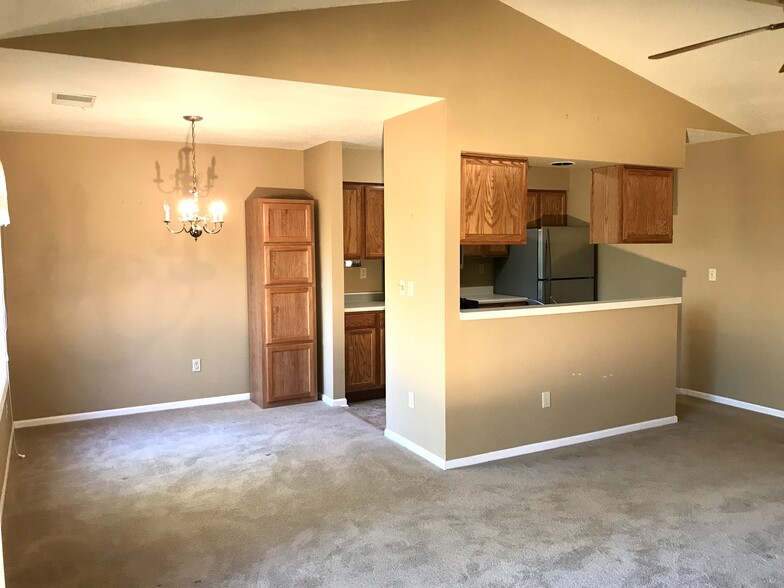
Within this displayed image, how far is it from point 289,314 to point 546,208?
Result: 9.97 feet

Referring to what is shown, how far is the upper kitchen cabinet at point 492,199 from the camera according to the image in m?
4.08

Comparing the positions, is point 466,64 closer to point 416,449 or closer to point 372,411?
point 416,449

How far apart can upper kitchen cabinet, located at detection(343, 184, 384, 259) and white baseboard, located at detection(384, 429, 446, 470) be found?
192cm

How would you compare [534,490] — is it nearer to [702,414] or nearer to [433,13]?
[702,414]

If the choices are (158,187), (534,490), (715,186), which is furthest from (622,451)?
(158,187)

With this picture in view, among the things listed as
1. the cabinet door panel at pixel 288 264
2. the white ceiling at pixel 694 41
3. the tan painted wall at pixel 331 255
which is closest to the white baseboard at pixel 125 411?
the tan painted wall at pixel 331 255

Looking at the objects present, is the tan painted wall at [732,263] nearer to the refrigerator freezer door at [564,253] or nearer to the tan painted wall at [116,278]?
the refrigerator freezer door at [564,253]

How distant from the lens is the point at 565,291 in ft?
20.8

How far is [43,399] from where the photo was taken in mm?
5090

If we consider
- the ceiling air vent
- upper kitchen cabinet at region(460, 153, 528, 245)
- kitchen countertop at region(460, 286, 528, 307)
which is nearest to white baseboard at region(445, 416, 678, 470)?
upper kitchen cabinet at region(460, 153, 528, 245)

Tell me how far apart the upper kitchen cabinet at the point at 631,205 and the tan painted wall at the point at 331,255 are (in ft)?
7.15

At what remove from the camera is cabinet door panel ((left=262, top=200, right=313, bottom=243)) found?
5.46 meters

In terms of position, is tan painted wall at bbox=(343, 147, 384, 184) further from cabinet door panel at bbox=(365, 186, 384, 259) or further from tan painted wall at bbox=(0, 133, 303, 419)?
tan painted wall at bbox=(0, 133, 303, 419)

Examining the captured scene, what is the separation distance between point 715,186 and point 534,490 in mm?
3436
